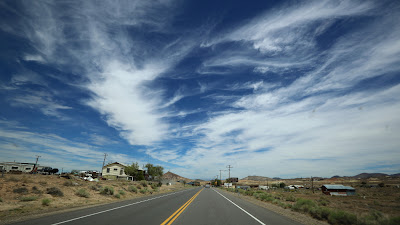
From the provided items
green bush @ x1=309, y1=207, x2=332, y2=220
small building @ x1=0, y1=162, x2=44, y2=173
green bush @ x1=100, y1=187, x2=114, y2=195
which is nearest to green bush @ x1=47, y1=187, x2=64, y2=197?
green bush @ x1=100, y1=187, x2=114, y2=195

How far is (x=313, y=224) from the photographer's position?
10000mm

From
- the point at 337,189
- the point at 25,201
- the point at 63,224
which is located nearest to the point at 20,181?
the point at 25,201

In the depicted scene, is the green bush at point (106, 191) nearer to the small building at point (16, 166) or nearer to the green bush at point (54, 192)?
the green bush at point (54, 192)

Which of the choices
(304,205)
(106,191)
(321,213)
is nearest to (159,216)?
(321,213)

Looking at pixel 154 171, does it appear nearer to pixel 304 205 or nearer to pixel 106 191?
pixel 106 191

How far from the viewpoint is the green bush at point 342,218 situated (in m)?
9.84

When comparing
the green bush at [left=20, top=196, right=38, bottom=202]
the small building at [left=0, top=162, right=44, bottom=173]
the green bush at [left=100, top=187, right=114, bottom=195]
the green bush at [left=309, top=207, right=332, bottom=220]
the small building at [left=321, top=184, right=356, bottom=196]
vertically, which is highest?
the small building at [left=0, top=162, right=44, bottom=173]

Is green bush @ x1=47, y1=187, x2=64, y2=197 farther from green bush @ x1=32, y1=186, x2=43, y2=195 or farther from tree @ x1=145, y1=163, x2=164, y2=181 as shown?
tree @ x1=145, y1=163, x2=164, y2=181

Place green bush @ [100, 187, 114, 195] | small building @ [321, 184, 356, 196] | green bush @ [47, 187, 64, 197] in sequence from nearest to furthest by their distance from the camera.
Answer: green bush @ [47, 187, 64, 197] → green bush @ [100, 187, 114, 195] → small building @ [321, 184, 356, 196]

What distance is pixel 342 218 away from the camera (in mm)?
10398

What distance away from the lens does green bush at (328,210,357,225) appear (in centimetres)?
984

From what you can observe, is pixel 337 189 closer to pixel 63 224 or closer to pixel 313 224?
pixel 313 224

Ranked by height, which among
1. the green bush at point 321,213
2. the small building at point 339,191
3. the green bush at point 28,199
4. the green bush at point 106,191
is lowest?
the small building at point 339,191

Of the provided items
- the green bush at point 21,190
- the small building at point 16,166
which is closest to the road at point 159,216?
the green bush at point 21,190
